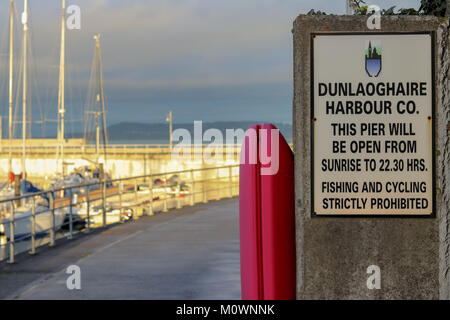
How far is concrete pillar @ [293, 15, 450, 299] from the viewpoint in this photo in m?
2.68

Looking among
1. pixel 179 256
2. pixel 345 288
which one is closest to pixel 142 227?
pixel 179 256

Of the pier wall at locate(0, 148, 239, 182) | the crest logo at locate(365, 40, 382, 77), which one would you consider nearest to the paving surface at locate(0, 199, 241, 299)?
the crest logo at locate(365, 40, 382, 77)

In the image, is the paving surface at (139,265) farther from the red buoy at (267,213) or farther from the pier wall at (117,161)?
the pier wall at (117,161)

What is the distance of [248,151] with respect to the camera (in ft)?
8.71

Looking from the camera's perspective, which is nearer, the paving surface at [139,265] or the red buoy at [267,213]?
the red buoy at [267,213]

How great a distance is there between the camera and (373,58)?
2678 mm

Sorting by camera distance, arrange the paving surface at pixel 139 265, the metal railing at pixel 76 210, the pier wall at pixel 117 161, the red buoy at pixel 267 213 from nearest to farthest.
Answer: the red buoy at pixel 267 213
the paving surface at pixel 139 265
the metal railing at pixel 76 210
the pier wall at pixel 117 161

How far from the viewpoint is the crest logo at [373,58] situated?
2.67m

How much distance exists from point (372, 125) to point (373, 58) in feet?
0.88

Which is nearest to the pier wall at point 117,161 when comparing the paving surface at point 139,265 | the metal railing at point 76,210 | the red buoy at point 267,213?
the metal railing at point 76,210

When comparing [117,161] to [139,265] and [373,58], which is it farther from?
[373,58]

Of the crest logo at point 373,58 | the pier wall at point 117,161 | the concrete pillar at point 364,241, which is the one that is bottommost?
the pier wall at point 117,161

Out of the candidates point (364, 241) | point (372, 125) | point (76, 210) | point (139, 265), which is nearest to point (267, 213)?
point (364, 241)

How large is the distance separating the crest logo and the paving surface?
4848 millimetres
